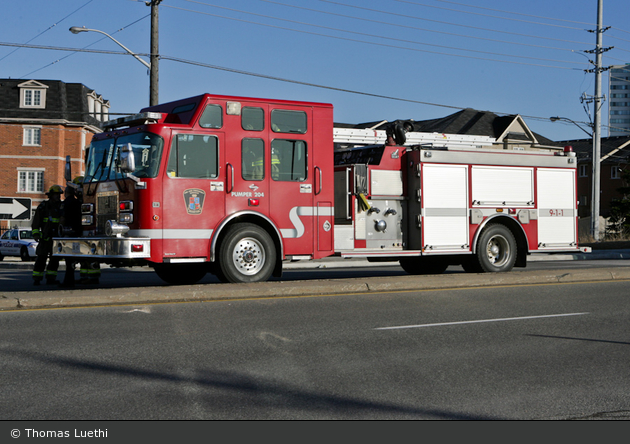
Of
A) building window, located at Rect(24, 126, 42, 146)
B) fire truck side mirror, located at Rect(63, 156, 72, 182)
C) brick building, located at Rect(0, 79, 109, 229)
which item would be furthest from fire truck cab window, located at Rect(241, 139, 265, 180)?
building window, located at Rect(24, 126, 42, 146)

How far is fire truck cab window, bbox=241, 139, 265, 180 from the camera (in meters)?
11.4

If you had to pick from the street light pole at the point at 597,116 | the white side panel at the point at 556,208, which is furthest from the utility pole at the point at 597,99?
the white side panel at the point at 556,208

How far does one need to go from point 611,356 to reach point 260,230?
598 cm

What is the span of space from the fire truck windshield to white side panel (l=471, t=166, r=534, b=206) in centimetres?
629

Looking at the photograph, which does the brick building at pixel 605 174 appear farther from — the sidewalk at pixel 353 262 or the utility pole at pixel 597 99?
the sidewalk at pixel 353 262

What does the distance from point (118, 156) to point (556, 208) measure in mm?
8879

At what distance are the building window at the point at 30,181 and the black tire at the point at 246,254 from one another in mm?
43928

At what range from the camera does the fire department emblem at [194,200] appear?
10.9m

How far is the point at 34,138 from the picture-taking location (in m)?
51.7

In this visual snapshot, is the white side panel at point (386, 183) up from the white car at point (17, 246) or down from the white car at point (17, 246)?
up

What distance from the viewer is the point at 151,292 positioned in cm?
1002

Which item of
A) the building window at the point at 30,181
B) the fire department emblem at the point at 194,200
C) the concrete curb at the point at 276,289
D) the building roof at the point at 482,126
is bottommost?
the concrete curb at the point at 276,289

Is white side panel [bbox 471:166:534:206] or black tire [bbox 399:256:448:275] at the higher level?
white side panel [bbox 471:166:534:206]

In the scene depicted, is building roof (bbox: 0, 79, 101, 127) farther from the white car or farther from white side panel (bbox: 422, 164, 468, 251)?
white side panel (bbox: 422, 164, 468, 251)
